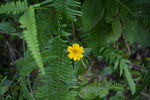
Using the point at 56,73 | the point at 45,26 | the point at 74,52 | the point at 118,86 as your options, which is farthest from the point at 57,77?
the point at 118,86

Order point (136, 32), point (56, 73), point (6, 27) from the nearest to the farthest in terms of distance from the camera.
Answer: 1. point (56, 73)
2. point (136, 32)
3. point (6, 27)

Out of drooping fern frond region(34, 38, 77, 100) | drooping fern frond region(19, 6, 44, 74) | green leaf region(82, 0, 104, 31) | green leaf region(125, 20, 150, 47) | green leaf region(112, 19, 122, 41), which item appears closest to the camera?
drooping fern frond region(19, 6, 44, 74)

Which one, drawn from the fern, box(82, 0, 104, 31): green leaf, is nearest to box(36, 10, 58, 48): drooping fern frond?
the fern

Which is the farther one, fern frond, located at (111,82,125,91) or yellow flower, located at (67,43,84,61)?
fern frond, located at (111,82,125,91)

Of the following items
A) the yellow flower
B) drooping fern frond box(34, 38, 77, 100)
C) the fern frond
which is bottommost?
the fern frond

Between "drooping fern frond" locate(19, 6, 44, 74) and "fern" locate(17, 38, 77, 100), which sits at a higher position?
"drooping fern frond" locate(19, 6, 44, 74)

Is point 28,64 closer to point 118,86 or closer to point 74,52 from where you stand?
point 74,52

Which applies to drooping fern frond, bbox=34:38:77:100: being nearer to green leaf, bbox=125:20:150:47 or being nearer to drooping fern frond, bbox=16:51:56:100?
drooping fern frond, bbox=16:51:56:100

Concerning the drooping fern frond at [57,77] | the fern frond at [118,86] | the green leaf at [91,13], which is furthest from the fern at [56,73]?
the fern frond at [118,86]

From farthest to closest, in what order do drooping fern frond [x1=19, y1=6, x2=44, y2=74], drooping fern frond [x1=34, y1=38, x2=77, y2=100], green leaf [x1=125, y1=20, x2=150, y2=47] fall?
green leaf [x1=125, y1=20, x2=150, y2=47] → drooping fern frond [x1=34, y1=38, x2=77, y2=100] → drooping fern frond [x1=19, y1=6, x2=44, y2=74]

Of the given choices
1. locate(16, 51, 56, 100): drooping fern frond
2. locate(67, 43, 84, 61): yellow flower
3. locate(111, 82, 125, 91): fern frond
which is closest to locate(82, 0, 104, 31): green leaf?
locate(67, 43, 84, 61): yellow flower
